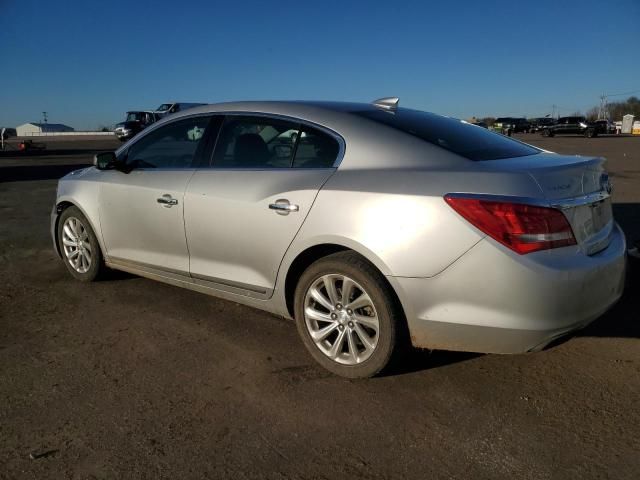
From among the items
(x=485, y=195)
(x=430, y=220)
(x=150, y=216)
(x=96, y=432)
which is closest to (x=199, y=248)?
(x=150, y=216)

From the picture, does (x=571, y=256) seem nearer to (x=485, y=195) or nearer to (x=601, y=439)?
(x=485, y=195)

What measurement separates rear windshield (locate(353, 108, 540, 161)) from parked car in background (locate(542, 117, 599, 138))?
4513 cm

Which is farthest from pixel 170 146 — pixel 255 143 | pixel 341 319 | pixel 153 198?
pixel 341 319

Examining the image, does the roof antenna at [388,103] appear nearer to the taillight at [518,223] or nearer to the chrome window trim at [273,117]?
the chrome window trim at [273,117]

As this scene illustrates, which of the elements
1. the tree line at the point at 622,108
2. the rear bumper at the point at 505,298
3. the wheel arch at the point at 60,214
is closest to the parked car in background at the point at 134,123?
the wheel arch at the point at 60,214

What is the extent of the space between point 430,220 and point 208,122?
6.67ft

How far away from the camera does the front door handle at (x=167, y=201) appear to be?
152 inches

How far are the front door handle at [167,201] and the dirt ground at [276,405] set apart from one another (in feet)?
2.77

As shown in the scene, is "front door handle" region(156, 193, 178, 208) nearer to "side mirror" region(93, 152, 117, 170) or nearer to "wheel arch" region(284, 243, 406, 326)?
"side mirror" region(93, 152, 117, 170)

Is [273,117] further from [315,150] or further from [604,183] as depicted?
[604,183]

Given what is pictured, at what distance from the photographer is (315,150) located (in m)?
3.32

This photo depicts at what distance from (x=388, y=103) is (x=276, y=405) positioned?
2285 mm

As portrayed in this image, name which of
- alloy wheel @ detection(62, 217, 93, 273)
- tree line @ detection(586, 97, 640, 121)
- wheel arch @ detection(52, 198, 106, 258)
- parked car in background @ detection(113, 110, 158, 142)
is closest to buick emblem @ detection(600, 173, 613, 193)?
wheel arch @ detection(52, 198, 106, 258)

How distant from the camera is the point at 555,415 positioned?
2.69 meters
